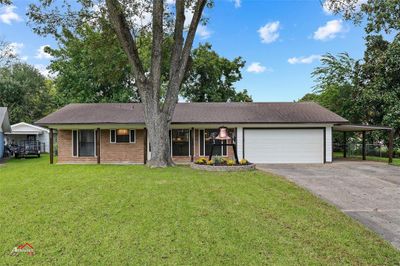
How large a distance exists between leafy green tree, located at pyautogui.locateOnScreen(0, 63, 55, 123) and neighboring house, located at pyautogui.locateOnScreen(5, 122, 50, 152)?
454 centimetres

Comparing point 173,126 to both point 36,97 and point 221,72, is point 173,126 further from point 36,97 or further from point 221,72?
point 36,97

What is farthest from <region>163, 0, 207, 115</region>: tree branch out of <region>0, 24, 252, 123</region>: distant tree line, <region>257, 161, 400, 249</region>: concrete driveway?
<region>0, 24, 252, 123</region>: distant tree line

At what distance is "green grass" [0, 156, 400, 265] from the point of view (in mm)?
3742

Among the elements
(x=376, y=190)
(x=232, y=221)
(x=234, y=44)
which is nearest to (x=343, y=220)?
(x=232, y=221)

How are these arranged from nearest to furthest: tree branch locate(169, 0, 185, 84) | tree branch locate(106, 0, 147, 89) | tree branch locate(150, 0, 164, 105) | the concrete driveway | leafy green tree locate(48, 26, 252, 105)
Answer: the concrete driveway
tree branch locate(106, 0, 147, 89)
tree branch locate(150, 0, 164, 105)
tree branch locate(169, 0, 185, 84)
leafy green tree locate(48, 26, 252, 105)

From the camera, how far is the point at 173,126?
1648 centimetres

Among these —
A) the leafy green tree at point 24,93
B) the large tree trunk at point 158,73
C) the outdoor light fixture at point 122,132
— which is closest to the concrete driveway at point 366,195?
the large tree trunk at point 158,73

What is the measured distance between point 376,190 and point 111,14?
37.9 feet

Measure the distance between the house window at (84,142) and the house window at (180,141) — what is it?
463 cm

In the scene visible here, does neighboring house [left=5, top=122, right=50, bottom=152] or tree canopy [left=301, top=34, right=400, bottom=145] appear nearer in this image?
tree canopy [left=301, top=34, right=400, bottom=145]

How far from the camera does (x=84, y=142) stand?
16844mm

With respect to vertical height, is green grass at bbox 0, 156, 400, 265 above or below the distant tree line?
below

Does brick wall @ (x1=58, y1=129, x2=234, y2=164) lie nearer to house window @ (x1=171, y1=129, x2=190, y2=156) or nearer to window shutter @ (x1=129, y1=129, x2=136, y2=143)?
window shutter @ (x1=129, y1=129, x2=136, y2=143)

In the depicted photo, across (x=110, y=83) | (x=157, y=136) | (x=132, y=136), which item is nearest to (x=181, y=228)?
(x=157, y=136)
